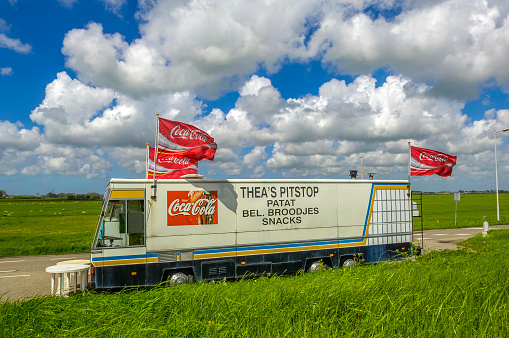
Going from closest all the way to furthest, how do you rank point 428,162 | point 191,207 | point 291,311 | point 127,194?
point 291,311 < point 127,194 < point 191,207 < point 428,162

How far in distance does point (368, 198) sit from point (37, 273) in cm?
1158

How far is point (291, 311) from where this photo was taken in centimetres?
466

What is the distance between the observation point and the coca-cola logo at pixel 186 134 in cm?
1019

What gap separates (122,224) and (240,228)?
3078mm

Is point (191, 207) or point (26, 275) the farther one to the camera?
point (26, 275)

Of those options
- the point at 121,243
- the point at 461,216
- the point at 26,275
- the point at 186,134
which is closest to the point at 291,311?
the point at 121,243

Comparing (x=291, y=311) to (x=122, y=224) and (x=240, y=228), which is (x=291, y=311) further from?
(x=122, y=224)

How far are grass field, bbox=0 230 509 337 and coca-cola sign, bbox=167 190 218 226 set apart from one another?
Result: 3.19 meters

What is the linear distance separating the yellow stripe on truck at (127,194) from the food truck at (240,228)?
0.9 inches

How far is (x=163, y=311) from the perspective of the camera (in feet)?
16.6

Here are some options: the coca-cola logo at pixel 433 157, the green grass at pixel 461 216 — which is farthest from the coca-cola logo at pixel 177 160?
the green grass at pixel 461 216

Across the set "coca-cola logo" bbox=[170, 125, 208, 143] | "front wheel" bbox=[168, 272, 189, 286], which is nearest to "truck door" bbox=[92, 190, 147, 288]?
"front wheel" bbox=[168, 272, 189, 286]

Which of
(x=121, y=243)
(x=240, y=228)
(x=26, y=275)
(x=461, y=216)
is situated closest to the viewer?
(x=121, y=243)

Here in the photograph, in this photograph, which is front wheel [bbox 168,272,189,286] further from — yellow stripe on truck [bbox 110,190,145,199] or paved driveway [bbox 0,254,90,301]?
paved driveway [bbox 0,254,90,301]
